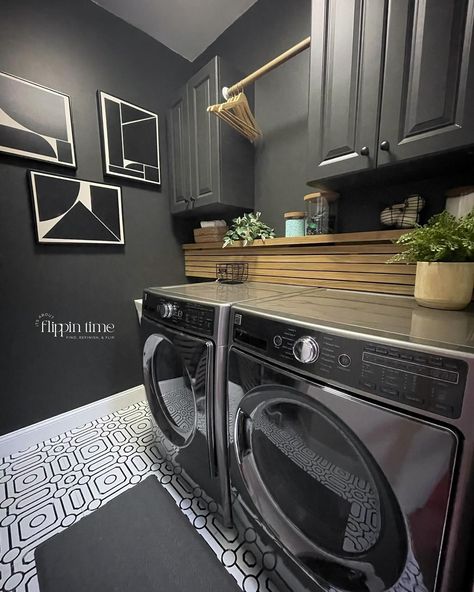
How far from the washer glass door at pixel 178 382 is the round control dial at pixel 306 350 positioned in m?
0.37

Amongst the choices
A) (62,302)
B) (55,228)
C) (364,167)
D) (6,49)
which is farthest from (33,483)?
(6,49)

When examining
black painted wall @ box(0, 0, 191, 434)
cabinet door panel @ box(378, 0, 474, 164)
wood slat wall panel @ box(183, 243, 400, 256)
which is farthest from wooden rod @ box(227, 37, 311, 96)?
wood slat wall panel @ box(183, 243, 400, 256)

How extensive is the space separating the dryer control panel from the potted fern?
465 millimetres

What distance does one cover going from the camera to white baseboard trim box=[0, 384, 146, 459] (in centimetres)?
153

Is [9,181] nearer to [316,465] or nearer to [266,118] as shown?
[266,118]

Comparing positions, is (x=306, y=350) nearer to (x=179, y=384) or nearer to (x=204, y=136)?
(x=179, y=384)

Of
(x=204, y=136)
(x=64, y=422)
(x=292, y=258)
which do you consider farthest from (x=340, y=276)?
(x=64, y=422)

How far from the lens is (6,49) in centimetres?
133

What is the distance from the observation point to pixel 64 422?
1.70 m

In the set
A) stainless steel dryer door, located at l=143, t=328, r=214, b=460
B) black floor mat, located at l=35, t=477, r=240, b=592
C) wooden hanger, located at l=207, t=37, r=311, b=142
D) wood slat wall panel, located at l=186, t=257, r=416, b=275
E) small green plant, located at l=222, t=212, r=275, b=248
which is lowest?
black floor mat, located at l=35, t=477, r=240, b=592

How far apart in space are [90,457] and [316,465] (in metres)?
1.47

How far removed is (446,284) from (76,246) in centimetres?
202

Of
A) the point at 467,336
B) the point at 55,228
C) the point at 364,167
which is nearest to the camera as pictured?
the point at 467,336

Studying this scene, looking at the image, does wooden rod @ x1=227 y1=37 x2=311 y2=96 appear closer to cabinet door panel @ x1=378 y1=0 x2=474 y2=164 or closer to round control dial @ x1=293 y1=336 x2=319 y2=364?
cabinet door panel @ x1=378 y1=0 x2=474 y2=164
